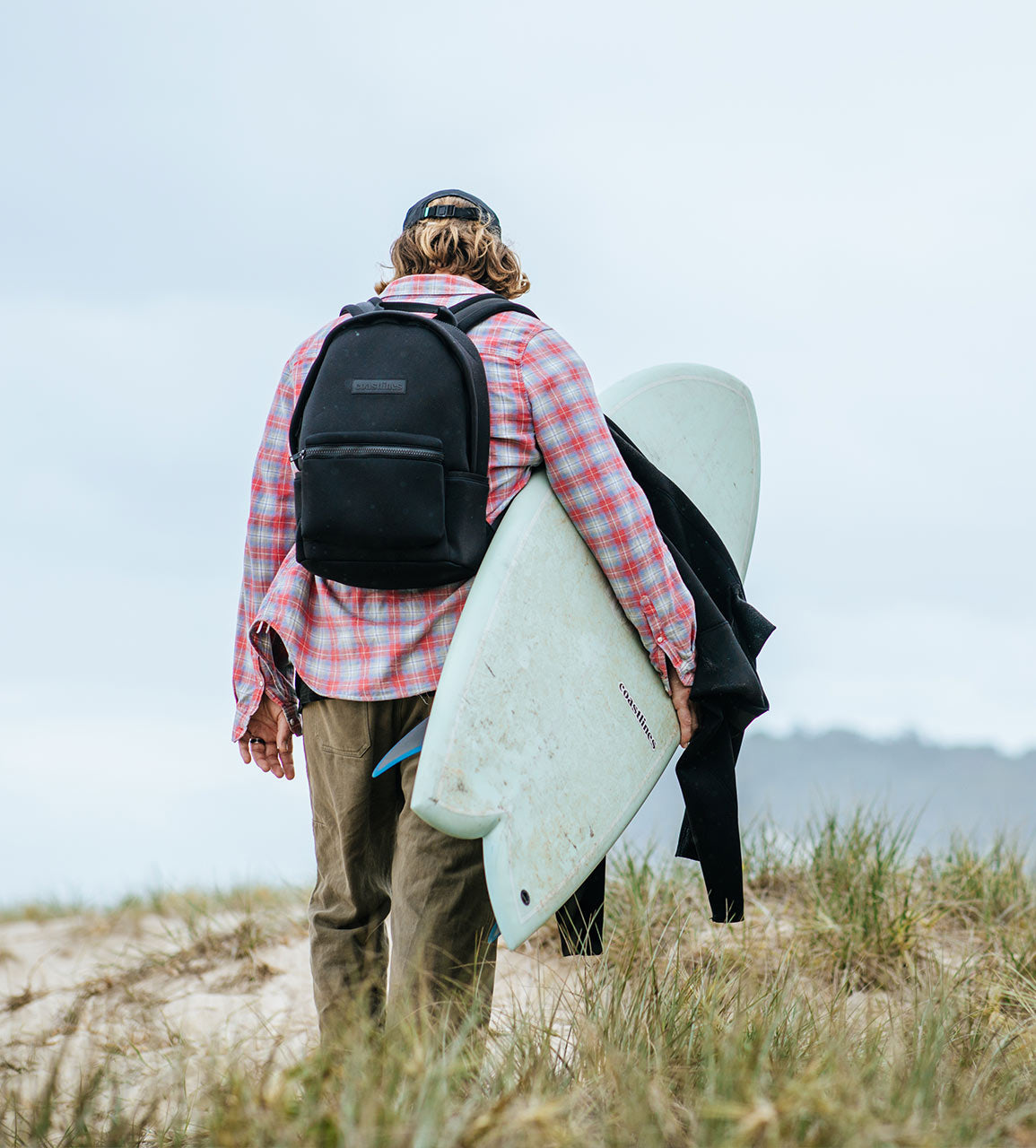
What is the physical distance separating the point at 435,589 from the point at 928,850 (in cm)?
310

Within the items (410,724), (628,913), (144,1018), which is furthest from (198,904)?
(410,724)

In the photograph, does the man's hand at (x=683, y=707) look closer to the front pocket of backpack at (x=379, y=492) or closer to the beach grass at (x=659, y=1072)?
the beach grass at (x=659, y=1072)

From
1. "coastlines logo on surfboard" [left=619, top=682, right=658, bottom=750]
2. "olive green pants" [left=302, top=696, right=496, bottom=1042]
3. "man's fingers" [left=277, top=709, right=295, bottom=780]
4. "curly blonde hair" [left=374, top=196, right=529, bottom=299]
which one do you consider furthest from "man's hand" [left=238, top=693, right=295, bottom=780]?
"curly blonde hair" [left=374, top=196, right=529, bottom=299]

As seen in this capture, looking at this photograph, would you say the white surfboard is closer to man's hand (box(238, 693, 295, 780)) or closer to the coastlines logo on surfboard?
the coastlines logo on surfboard

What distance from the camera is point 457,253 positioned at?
2.69 meters

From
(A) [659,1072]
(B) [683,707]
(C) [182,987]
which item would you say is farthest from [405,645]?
(C) [182,987]

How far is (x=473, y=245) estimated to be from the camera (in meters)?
2.70

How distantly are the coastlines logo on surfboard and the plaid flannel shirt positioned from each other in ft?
0.37

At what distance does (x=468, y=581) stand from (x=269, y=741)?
756 millimetres

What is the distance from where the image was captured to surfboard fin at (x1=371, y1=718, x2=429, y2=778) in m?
2.32

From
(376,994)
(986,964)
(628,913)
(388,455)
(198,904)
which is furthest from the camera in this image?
(198,904)

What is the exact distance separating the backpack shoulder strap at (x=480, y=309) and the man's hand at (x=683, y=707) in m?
0.92

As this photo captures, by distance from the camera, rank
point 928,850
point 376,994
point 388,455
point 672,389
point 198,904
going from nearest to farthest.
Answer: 1. point 388,455
2. point 376,994
3. point 672,389
4. point 928,850
5. point 198,904

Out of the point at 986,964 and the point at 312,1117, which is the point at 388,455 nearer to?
the point at 312,1117
